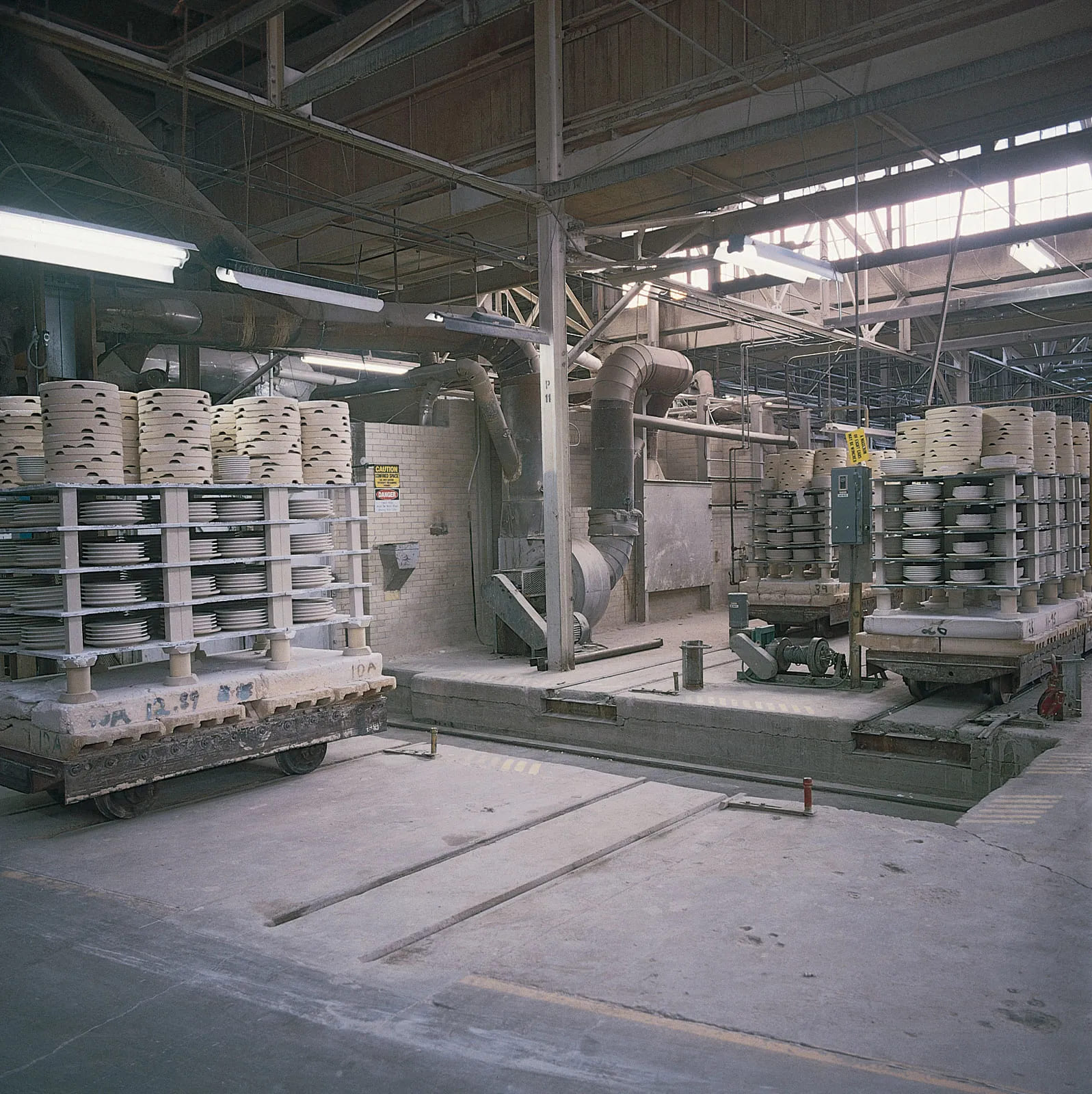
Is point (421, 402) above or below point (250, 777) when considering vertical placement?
above

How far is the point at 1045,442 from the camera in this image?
10734mm

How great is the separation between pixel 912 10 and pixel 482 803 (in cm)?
790

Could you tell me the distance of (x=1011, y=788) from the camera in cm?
739

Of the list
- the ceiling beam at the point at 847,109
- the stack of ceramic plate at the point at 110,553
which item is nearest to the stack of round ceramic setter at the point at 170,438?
the stack of ceramic plate at the point at 110,553

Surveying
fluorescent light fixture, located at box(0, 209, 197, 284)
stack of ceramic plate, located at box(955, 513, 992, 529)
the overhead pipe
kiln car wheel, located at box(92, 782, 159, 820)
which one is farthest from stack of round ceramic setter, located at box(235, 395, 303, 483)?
the overhead pipe

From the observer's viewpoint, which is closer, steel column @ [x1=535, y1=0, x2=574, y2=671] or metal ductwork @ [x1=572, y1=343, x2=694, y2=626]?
steel column @ [x1=535, y1=0, x2=574, y2=671]

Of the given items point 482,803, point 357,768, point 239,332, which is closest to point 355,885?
point 482,803

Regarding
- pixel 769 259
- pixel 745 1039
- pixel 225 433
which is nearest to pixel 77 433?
pixel 225 433

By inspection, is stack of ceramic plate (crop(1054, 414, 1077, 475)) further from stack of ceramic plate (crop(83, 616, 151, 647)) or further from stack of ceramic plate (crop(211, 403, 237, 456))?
stack of ceramic plate (crop(83, 616, 151, 647))

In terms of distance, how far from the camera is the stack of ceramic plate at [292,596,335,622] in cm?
870

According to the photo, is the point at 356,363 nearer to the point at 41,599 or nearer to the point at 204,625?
the point at 204,625

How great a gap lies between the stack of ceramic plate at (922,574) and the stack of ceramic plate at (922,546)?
0.15 meters

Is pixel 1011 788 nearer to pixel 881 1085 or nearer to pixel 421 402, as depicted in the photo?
pixel 881 1085

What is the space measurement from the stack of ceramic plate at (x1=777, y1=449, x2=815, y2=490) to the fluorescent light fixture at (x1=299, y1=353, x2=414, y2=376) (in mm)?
6168
